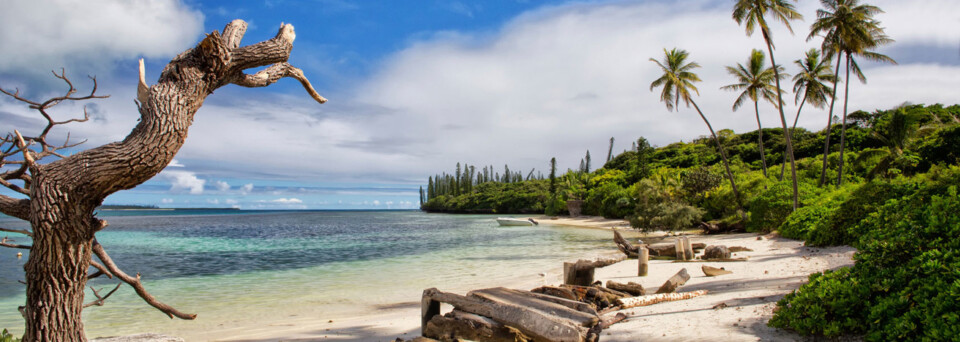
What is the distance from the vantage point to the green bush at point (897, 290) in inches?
140

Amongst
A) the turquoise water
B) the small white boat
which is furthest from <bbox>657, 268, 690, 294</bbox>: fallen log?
the small white boat

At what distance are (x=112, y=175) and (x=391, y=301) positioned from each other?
8.95m

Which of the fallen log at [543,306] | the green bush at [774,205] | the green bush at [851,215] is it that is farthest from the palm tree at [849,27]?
the fallen log at [543,306]

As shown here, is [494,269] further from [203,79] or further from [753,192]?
[753,192]

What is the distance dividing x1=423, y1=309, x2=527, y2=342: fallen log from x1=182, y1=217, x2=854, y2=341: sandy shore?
117 cm

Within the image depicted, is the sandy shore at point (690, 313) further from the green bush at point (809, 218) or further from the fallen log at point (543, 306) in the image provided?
the green bush at point (809, 218)

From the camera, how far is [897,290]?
4.07 m

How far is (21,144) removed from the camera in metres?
3.49

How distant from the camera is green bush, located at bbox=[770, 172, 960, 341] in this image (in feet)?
11.7

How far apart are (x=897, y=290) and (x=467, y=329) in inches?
160

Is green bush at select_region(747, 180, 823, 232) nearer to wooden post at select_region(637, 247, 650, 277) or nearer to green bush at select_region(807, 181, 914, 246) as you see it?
green bush at select_region(807, 181, 914, 246)

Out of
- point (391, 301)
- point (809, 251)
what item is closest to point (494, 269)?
point (391, 301)

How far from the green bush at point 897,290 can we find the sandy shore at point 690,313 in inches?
15.8

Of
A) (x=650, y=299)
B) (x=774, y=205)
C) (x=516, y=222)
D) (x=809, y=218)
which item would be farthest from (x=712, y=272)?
(x=516, y=222)
